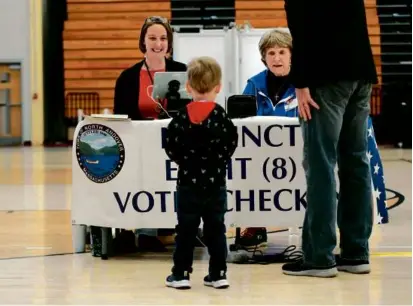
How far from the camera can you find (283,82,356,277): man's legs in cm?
375

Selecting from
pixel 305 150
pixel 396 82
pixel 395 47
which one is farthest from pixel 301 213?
pixel 395 47

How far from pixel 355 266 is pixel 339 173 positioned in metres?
0.44

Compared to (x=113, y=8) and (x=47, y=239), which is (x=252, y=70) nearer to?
(x=113, y=8)

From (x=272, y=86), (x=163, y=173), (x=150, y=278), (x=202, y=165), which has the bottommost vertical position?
(x=150, y=278)

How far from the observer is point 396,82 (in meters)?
16.1

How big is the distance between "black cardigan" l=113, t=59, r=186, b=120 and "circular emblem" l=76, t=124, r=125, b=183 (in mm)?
493

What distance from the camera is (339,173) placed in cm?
403

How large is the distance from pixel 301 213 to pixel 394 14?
1341 cm

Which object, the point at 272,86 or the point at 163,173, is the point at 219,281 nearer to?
the point at 163,173

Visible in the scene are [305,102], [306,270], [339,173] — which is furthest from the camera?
[339,173]

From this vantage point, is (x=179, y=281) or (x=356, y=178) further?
(x=356, y=178)

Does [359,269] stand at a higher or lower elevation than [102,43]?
lower

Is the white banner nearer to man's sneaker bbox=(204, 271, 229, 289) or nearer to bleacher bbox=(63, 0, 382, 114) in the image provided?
man's sneaker bbox=(204, 271, 229, 289)

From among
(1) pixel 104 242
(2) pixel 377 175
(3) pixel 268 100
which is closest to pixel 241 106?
(3) pixel 268 100
